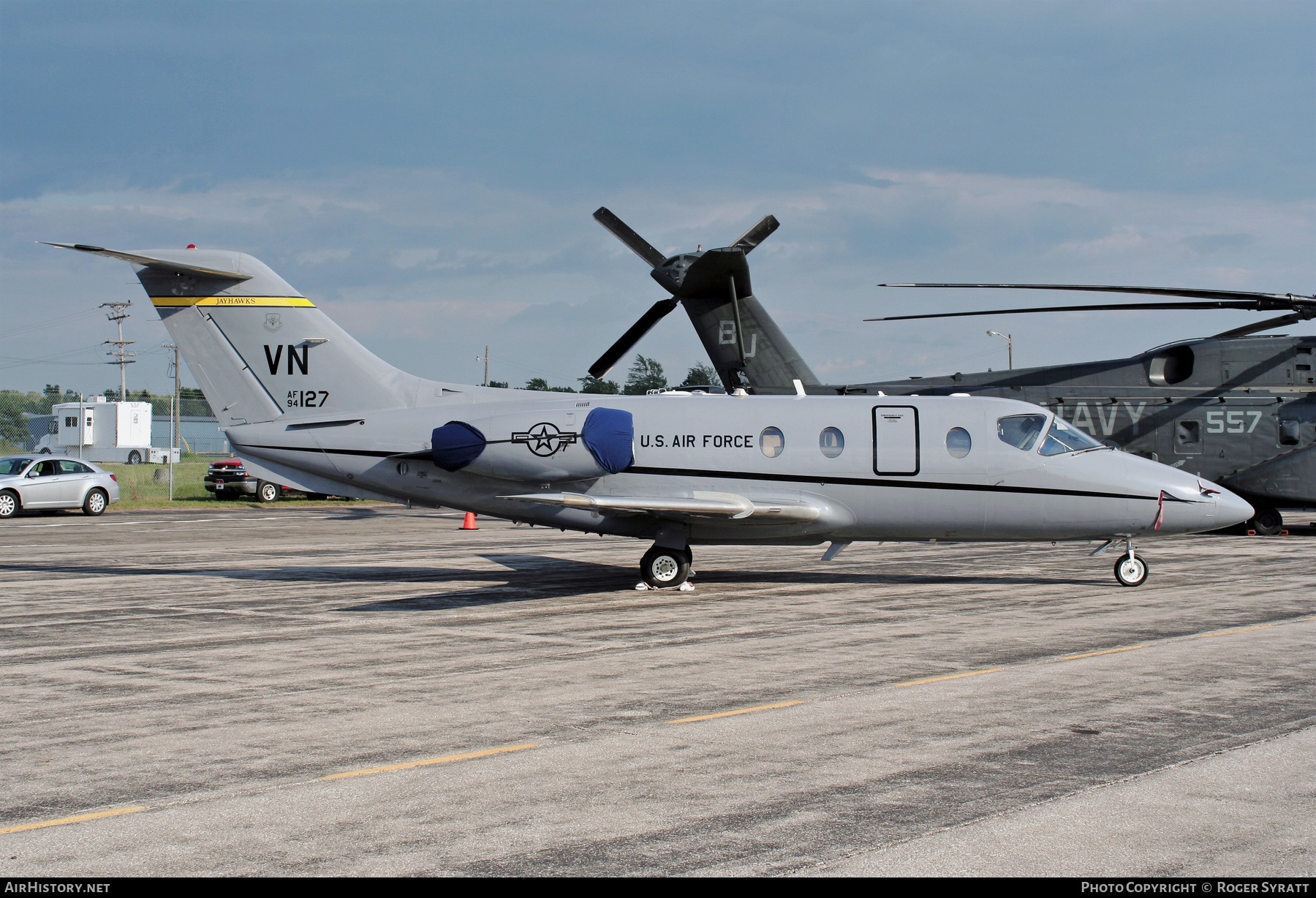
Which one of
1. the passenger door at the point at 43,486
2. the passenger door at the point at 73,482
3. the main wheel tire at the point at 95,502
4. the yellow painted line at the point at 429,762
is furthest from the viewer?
the main wheel tire at the point at 95,502

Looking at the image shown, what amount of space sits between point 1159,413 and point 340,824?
23.6m

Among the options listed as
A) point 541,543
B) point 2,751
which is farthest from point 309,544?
point 2,751

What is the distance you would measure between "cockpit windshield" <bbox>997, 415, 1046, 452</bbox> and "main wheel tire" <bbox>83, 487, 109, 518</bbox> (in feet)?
97.7

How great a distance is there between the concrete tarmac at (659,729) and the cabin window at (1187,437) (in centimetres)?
881

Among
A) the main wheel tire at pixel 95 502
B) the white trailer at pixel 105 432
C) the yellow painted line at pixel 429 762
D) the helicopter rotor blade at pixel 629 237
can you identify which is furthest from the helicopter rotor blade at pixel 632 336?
the white trailer at pixel 105 432

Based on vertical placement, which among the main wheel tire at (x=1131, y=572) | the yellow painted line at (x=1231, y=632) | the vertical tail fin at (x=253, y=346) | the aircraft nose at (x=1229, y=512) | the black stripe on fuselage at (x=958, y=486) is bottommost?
the yellow painted line at (x=1231, y=632)

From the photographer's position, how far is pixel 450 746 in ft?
24.4

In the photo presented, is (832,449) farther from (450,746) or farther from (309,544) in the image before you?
(309,544)

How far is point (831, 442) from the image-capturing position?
16.4 metres

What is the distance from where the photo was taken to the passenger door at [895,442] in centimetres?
1625

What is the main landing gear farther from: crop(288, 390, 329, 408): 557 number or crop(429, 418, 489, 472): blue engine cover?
crop(288, 390, 329, 408): 557 number

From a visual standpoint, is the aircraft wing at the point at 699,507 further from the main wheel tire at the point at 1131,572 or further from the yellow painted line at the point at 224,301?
the yellow painted line at the point at 224,301

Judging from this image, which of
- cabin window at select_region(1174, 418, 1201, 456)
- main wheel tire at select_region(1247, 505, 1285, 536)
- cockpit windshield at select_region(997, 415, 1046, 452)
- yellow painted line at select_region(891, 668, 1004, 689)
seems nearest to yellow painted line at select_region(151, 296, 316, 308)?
cockpit windshield at select_region(997, 415, 1046, 452)

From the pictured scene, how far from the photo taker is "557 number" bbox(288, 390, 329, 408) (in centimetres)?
1700
